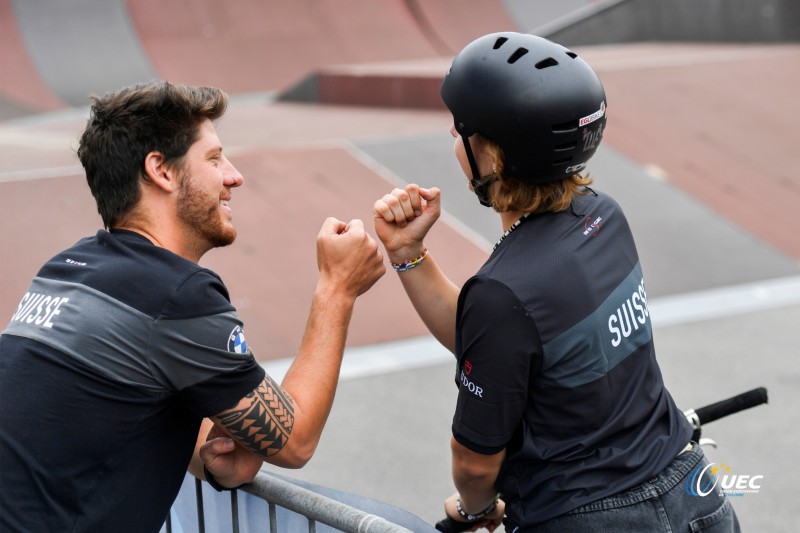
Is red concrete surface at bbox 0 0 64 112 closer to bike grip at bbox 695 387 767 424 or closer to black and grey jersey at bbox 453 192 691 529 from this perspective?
bike grip at bbox 695 387 767 424

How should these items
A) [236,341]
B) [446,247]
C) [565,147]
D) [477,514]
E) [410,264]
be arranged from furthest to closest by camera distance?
[446,247]
[410,264]
[477,514]
[565,147]
[236,341]

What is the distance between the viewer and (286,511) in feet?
8.43

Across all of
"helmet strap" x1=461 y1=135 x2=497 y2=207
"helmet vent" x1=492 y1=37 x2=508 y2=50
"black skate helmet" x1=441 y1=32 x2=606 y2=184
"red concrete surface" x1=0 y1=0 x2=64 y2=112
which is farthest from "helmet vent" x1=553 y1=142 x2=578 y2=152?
"red concrete surface" x1=0 y1=0 x2=64 y2=112

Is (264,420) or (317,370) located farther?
(317,370)

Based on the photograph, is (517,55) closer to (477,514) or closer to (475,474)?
(475,474)

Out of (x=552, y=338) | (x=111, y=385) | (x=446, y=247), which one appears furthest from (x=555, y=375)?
(x=446, y=247)

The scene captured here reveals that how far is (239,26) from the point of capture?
21500 millimetres

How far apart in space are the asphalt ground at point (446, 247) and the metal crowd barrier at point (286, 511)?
8.78 ft

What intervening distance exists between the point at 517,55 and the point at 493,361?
825 mm

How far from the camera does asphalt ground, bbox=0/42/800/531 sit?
6148mm

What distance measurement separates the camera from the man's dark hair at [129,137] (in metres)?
2.51

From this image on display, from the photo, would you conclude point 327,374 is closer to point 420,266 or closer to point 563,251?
point 420,266

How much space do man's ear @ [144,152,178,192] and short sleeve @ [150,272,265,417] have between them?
1.02 feet

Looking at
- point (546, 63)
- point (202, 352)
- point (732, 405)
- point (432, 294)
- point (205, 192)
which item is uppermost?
point (546, 63)
